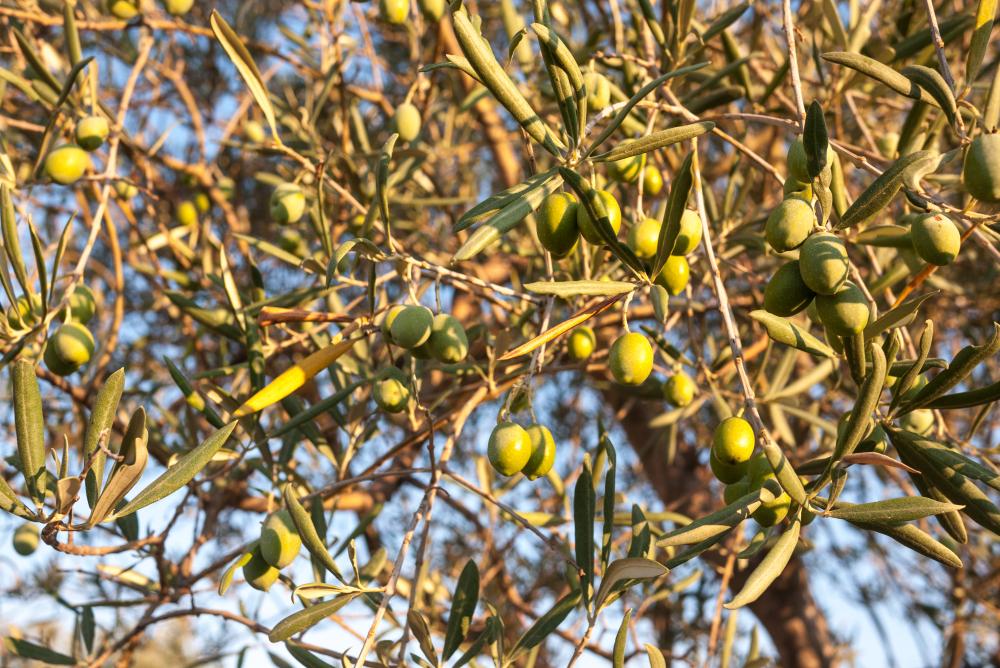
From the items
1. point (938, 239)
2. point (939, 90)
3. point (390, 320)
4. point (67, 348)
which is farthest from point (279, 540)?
point (939, 90)

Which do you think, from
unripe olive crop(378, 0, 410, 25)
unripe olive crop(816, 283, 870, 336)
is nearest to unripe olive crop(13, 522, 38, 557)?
unripe olive crop(378, 0, 410, 25)

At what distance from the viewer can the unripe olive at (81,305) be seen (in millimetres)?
1570

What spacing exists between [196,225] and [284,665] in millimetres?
1424

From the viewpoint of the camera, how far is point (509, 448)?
113 cm

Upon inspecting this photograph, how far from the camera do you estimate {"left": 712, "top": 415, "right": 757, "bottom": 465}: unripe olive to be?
1.09m

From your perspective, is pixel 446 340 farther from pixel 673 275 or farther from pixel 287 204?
pixel 287 204

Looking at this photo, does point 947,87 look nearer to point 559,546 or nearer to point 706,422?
point 559,546

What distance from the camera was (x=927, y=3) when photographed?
1156mm

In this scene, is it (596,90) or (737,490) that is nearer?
(737,490)

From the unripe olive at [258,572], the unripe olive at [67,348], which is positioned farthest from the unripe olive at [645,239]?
the unripe olive at [67,348]

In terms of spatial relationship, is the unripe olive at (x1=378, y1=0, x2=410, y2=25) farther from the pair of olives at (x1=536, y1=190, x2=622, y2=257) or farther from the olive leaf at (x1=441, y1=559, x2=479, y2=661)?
the olive leaf at (x1=441, y1=559, x2=479, y2=661)

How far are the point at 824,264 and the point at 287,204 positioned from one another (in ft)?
3.65

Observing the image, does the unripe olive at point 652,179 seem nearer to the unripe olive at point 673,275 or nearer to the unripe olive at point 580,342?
the unripe olive at point 580,342

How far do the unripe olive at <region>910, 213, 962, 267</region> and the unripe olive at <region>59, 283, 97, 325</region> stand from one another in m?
1.38
